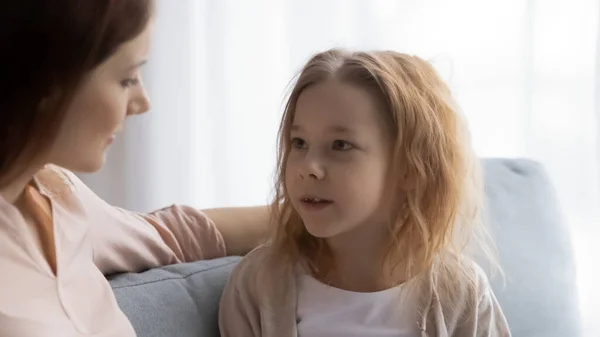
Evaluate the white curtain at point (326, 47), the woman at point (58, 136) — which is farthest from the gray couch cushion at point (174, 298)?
the white curtain at point (326, 47)

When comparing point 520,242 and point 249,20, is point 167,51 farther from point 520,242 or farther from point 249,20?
point 520,242

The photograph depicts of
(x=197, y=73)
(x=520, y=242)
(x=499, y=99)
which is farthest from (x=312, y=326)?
(x=197, y=73)

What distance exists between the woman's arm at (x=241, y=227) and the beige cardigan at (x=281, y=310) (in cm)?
14

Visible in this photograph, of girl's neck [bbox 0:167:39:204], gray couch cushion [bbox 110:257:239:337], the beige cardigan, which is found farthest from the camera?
the beige cardigan

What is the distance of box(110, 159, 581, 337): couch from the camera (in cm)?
123

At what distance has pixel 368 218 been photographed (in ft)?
4.37

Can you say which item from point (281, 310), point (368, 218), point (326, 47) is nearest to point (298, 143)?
point (368, 218)

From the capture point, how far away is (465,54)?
6.70 feet

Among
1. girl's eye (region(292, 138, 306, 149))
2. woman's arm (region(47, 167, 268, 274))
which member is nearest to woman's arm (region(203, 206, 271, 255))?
woman's arm (region(47, 167, 268, 274))

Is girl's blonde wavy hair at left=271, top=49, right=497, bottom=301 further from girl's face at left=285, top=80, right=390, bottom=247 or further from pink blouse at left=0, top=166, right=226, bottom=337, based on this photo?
pink blouse at left=0, top=166, right=226, bottom=337

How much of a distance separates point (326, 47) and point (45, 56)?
4.55ft

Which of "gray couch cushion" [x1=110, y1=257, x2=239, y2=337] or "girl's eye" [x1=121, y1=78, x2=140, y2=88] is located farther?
"gray couch cushion" [x1=110, y1=257, x2=239, y2=337]

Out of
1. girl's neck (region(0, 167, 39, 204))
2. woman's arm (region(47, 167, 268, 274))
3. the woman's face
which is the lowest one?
woman's arm (region(47, 167, 268, 274))

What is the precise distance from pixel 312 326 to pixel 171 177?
Answer: 1087mm
